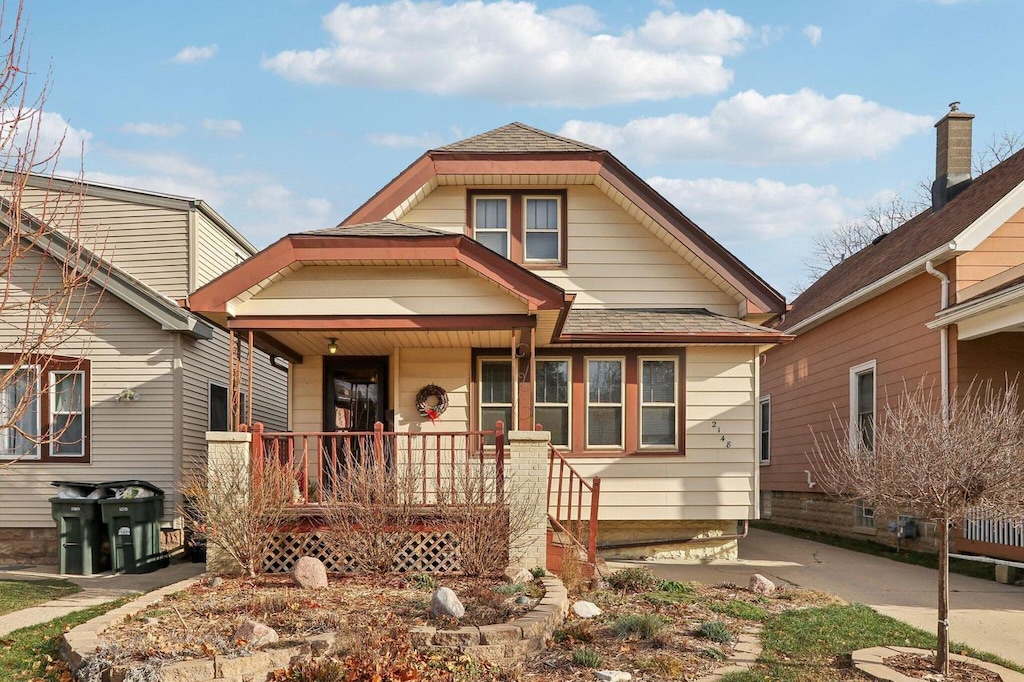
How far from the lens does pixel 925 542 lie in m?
12.8

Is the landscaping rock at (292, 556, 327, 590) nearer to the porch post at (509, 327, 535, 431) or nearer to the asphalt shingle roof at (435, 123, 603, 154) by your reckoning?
the porch post at (509, 327, 535, 431)

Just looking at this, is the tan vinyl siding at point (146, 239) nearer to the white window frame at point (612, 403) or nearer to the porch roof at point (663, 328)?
the porch roof at point (663, 328)

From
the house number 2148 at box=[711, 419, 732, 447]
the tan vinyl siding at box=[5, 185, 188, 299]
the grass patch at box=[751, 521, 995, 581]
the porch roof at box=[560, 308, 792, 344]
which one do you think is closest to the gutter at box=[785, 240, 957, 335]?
the porch roof at box=[560, 308, 792, 344]

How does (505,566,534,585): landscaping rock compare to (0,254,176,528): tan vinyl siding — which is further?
(0,254,176,528): tan vinyl siding

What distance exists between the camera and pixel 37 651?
6.88 m

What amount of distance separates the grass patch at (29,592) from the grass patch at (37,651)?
3.26 feet

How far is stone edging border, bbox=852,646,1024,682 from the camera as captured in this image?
241 inches

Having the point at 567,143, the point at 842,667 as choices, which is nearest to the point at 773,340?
the point at 567,143

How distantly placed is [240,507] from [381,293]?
2.80 metres

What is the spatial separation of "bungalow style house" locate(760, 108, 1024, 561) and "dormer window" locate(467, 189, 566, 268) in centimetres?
466

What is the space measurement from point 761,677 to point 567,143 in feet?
27.2

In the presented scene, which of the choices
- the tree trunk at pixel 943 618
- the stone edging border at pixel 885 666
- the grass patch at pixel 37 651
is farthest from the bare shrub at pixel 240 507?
the tree trunk at pixel 943 618

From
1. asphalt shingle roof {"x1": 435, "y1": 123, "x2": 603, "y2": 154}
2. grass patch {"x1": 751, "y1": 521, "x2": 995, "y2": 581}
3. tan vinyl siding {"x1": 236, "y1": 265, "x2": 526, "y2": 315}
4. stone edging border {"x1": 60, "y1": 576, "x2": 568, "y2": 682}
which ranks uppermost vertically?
asphalt shingle roof {"x1": 435, "y1": 123, "x2": 603, "y2": 154}

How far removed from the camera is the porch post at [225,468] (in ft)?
30.3
